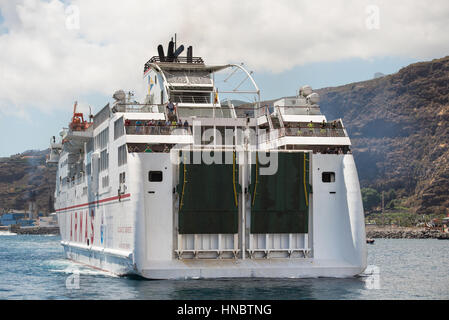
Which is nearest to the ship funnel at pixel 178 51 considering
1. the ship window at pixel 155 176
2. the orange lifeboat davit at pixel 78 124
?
the orange lifeboat davit at pixel 78 124

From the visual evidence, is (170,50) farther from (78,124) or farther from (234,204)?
(234,204)

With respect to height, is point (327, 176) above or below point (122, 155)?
below

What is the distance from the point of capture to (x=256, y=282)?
24.8 meters

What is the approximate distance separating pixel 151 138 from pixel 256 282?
6.79 meters

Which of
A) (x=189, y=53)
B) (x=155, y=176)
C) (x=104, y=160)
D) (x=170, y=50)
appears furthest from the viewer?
(x=170, y=50)

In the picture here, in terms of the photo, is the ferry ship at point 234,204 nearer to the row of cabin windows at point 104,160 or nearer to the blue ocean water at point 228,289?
the blue ocean water at point 228,289

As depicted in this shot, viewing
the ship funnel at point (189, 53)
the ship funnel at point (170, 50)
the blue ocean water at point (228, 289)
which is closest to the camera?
the blue ocean water at point (228, 289)

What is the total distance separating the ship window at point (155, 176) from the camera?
2558 centimetres

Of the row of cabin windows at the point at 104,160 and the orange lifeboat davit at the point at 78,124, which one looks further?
the orange lifeboat davit at the point at 78,124

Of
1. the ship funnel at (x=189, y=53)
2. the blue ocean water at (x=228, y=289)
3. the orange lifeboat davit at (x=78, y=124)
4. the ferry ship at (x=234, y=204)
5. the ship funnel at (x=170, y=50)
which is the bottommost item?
the blue ocean water at (x=228, y=289)

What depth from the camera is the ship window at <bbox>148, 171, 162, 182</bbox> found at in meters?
25.6

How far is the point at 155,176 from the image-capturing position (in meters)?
25.7

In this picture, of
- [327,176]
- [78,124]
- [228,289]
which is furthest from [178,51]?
[228,289]
